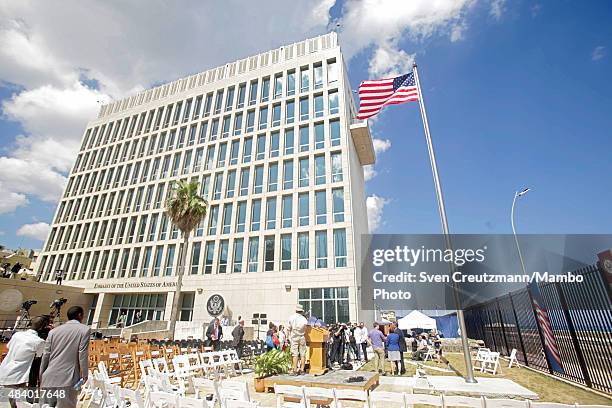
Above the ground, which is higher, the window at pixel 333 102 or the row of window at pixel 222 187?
the window at pixel 333 102

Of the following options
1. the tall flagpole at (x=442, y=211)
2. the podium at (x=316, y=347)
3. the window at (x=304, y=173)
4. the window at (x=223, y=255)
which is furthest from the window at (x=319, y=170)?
the podium at (x=316, y=347)

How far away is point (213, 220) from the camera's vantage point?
30078 mm

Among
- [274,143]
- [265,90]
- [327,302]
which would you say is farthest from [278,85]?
[327,302]

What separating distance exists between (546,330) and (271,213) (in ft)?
70.0

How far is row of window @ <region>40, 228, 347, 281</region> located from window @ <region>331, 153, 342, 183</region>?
15.4 ft

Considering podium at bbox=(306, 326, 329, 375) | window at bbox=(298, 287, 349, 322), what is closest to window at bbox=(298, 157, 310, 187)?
window at bbox=(298, 287, 349, 322)

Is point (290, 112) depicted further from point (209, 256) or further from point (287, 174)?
point (209, 256)

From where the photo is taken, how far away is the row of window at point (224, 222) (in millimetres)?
26406

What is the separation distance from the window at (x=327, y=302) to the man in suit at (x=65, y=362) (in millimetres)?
20494

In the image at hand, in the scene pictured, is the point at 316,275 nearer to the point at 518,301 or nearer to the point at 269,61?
the point at 518,301

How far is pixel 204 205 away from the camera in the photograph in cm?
2295

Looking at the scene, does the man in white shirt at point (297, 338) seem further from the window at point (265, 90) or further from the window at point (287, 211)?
the window at point (265, 90)

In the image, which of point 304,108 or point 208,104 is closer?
point 304,108

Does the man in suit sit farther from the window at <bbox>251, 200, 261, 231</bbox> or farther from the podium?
the window at <bbox>251, 200, 261, 231</bbox>
